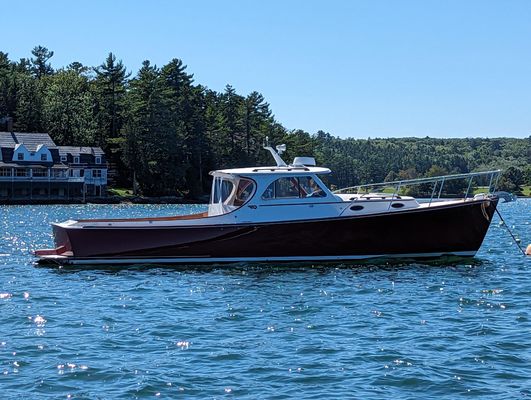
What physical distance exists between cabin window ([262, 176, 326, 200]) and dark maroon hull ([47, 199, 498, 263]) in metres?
0.94

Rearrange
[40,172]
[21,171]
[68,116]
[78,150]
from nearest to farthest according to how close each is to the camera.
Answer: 1. [21,171]
2. [40,172]
3. [78,150]
4. [68,116]

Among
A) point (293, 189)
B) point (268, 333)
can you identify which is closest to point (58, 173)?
point (293, 189)

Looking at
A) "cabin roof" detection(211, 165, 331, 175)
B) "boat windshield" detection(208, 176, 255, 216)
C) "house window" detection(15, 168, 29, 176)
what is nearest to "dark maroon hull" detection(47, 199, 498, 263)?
"boat windshield" detection(208, 176, 255, 216)

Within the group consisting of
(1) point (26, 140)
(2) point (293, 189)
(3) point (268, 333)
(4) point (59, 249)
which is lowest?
(3) point (268, 333)

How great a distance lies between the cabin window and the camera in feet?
82.2

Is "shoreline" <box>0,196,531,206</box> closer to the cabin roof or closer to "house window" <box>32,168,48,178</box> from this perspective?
"house window" <box>32,168,48,178</box>

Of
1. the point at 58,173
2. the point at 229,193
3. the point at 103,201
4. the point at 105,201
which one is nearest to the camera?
the point at 229,193

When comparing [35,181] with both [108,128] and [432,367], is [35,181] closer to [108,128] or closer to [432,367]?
[108,128]

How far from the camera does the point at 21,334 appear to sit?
1495 centimetres

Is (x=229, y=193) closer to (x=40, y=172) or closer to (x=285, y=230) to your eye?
(x=285, y=230)

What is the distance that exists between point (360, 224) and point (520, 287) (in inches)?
A: 224

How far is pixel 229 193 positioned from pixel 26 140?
75343 mm

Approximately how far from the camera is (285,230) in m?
24.7

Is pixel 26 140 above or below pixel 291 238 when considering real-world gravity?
above
